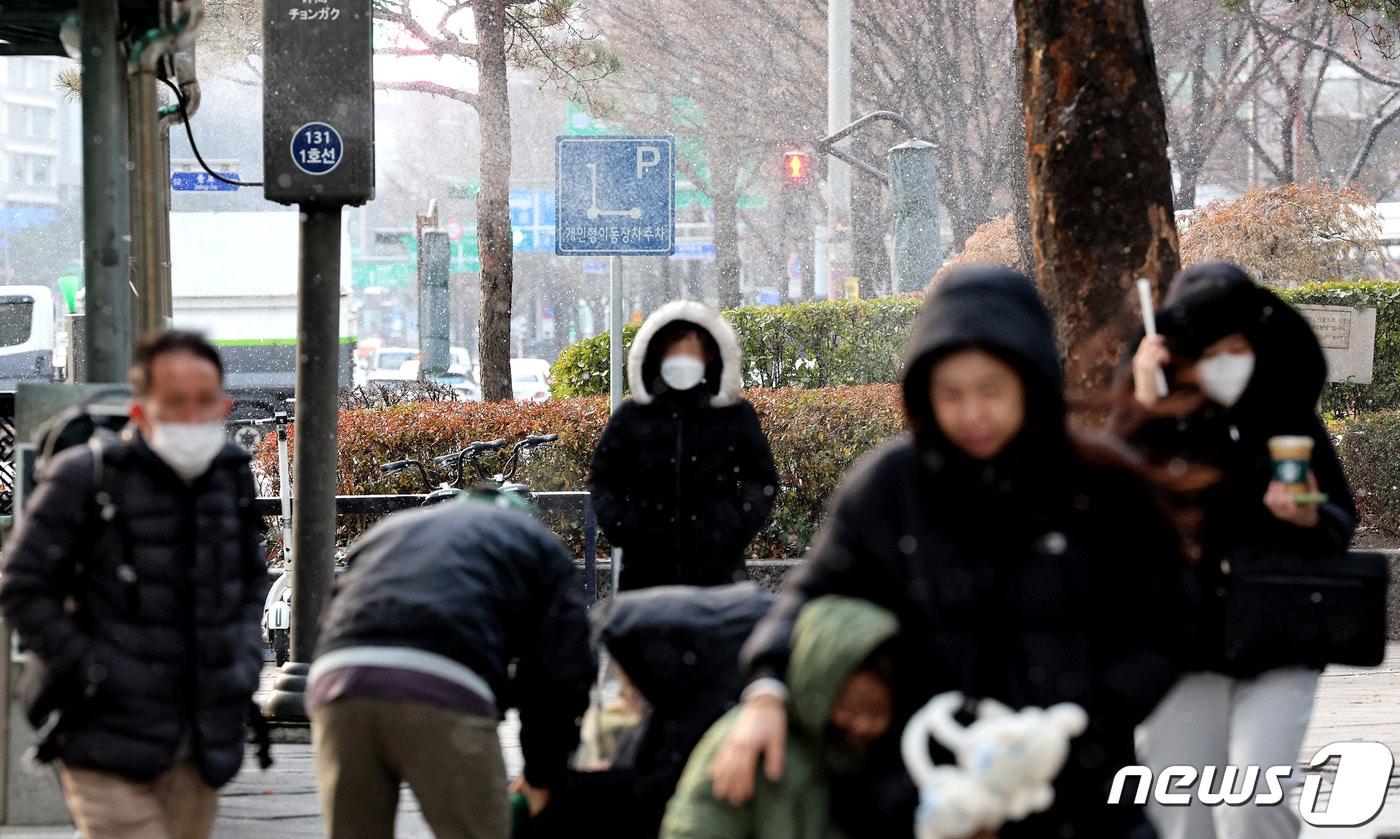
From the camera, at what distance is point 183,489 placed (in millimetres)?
3988

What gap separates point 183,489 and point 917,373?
1831mm

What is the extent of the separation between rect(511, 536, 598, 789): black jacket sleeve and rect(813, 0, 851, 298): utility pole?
18.3 metres

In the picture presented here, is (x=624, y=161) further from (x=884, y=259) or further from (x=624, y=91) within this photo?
(x=884, y=259)

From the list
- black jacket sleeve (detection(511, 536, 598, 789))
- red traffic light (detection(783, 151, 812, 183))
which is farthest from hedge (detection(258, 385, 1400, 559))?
red traffic light (detection(783, 151, 812, 183))

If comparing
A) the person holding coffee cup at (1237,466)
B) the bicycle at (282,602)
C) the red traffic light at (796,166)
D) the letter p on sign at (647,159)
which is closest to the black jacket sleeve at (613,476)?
the person holding coffee cup at (1237,466)

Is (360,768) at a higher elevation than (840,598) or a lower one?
lower

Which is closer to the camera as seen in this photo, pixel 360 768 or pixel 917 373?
pixel 917 373

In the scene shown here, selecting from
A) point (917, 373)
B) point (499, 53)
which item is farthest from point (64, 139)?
point (917, 373)

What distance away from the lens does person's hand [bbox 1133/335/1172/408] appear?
443 cm

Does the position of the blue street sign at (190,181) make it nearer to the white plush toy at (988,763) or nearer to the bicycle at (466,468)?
the bicycle at (466,468)

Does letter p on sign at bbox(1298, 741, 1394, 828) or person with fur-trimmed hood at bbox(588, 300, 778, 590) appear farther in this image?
person with fur-trimmed hood at bbox(588, 300, 778, 590)

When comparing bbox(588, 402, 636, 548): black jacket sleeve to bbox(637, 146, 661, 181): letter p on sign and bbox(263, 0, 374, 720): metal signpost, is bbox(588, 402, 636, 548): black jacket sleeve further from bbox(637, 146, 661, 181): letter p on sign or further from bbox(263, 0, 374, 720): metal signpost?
bbox(637, 146, 661, 181): letter p on sign

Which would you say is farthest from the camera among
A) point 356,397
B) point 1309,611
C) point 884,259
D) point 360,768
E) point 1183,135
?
point 884,259

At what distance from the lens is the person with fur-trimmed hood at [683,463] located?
252 inches
